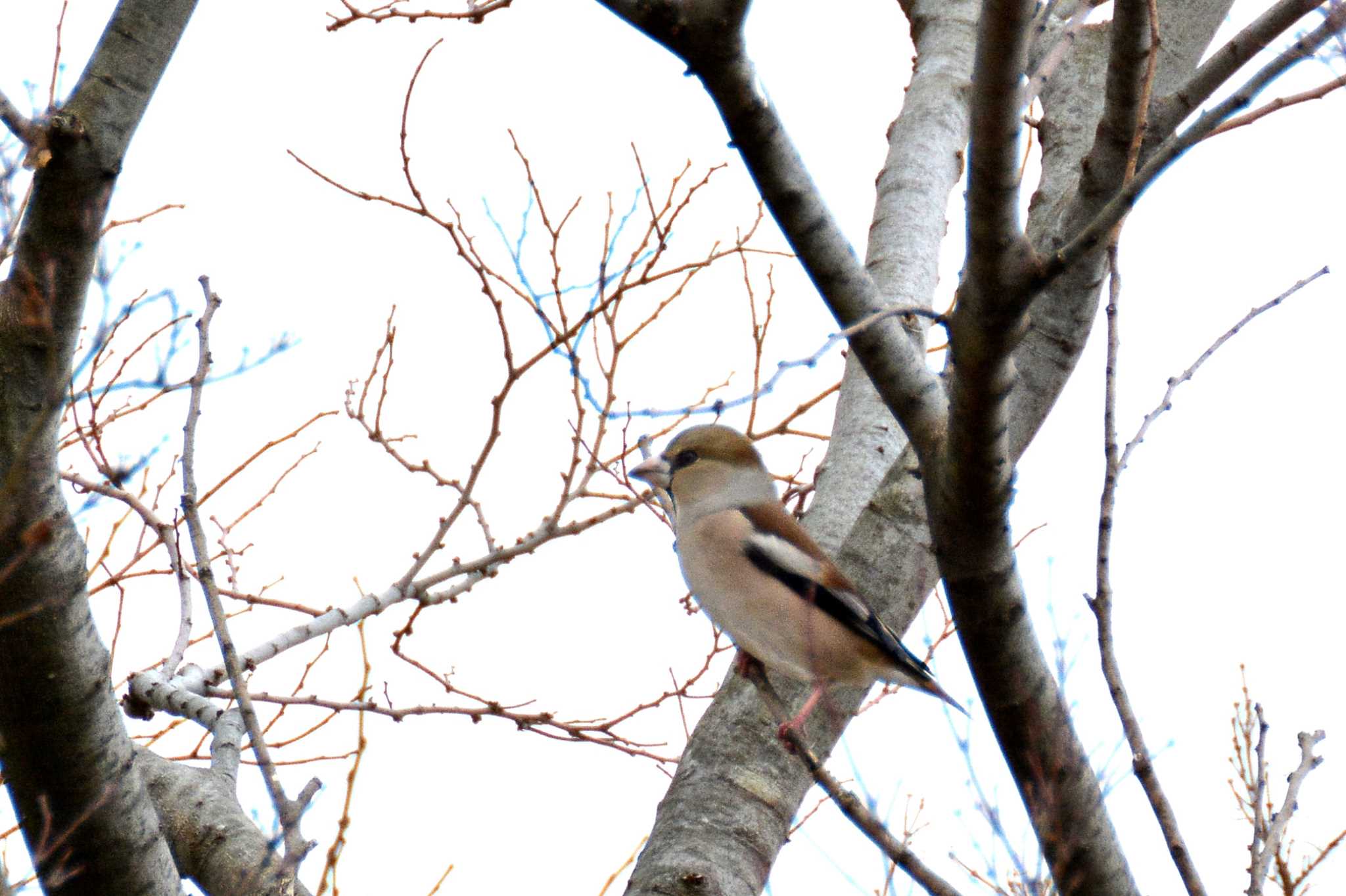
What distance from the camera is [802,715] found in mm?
3305

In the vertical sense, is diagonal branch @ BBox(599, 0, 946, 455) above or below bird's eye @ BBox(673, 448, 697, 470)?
below

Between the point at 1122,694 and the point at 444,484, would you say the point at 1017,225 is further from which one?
the point at 444,484

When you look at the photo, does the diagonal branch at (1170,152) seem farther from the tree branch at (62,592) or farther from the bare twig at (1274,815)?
the tree branch at (62,592)

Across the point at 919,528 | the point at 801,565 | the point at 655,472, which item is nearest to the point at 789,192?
the point at 919,528

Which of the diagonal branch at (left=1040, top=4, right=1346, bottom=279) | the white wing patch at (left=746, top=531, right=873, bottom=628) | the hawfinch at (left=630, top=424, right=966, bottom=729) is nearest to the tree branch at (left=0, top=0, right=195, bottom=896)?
the hawfinch at (left=630, top=424, right=966, bottom=729)

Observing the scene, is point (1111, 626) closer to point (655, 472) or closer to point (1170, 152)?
point (1170, 152)

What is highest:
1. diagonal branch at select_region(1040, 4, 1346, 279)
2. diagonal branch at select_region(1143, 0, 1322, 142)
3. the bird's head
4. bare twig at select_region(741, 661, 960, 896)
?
the bird's head

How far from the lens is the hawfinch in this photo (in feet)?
12.3

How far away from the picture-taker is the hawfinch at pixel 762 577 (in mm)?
3746

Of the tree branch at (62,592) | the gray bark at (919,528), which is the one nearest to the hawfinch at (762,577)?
the gray bark at (919,528)

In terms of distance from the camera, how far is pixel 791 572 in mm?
3895

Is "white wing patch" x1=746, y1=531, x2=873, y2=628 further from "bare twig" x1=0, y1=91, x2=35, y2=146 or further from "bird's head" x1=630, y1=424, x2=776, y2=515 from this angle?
"bare twig" x1=0, y1=91, x2=35, y2=146

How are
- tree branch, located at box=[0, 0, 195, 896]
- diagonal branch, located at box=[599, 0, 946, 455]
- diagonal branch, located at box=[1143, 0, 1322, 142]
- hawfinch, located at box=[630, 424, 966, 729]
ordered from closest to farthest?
1. diagonal branch, located at box=[599, 0, 946, 455]
2. diagonal branch, located at box=[1143, 0, 1322, 142]
3. tree branch, located at box=[0, 0, 195, 896]
4. hawfinch, located at box=[630, 424, 966, 729]

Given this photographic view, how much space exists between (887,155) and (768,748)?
323 centimetres
